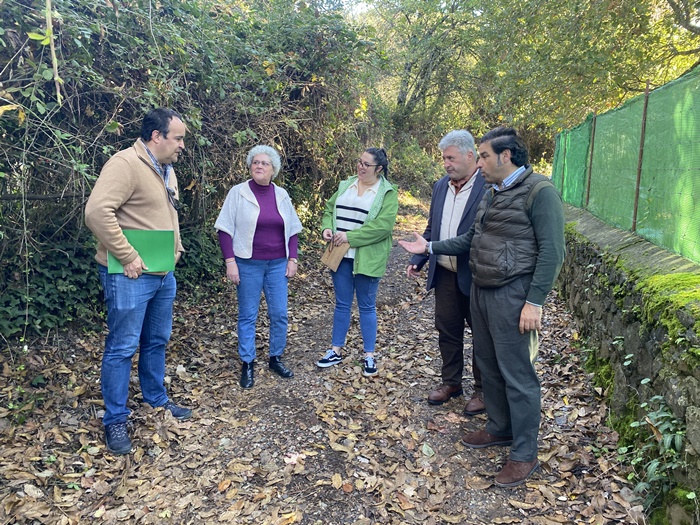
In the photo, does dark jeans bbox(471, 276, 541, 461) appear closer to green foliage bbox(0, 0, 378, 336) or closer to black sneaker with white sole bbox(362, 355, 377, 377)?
black sneaker with white sole bbox(362, 355, 377, 377)

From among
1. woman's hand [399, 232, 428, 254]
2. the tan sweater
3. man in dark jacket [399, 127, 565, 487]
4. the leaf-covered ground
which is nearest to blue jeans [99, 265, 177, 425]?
the tan sweater

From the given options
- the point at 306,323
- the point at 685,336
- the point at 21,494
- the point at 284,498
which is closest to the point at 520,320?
the point at 685,336

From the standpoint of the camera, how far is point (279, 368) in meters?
4.45

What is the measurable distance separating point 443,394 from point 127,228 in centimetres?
273

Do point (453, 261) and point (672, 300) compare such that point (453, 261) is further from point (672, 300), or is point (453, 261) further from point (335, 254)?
point (672, 300)

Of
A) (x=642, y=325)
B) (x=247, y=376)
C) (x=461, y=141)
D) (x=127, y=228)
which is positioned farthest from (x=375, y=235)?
(x=642, y=325)

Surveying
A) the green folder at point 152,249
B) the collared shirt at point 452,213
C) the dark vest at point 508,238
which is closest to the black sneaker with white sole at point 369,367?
the collared shirt at point 452,213

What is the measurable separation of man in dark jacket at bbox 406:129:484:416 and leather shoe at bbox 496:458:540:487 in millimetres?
789

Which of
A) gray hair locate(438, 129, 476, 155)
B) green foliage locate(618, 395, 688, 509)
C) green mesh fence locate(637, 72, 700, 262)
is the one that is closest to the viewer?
green foliage locate(618, 395, 688, 509)

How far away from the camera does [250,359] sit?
4.29m

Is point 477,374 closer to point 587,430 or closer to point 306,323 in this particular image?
point 587,430

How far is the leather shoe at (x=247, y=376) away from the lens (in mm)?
4230

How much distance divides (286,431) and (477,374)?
157 cm

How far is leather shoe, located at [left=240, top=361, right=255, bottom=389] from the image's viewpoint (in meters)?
4.23
